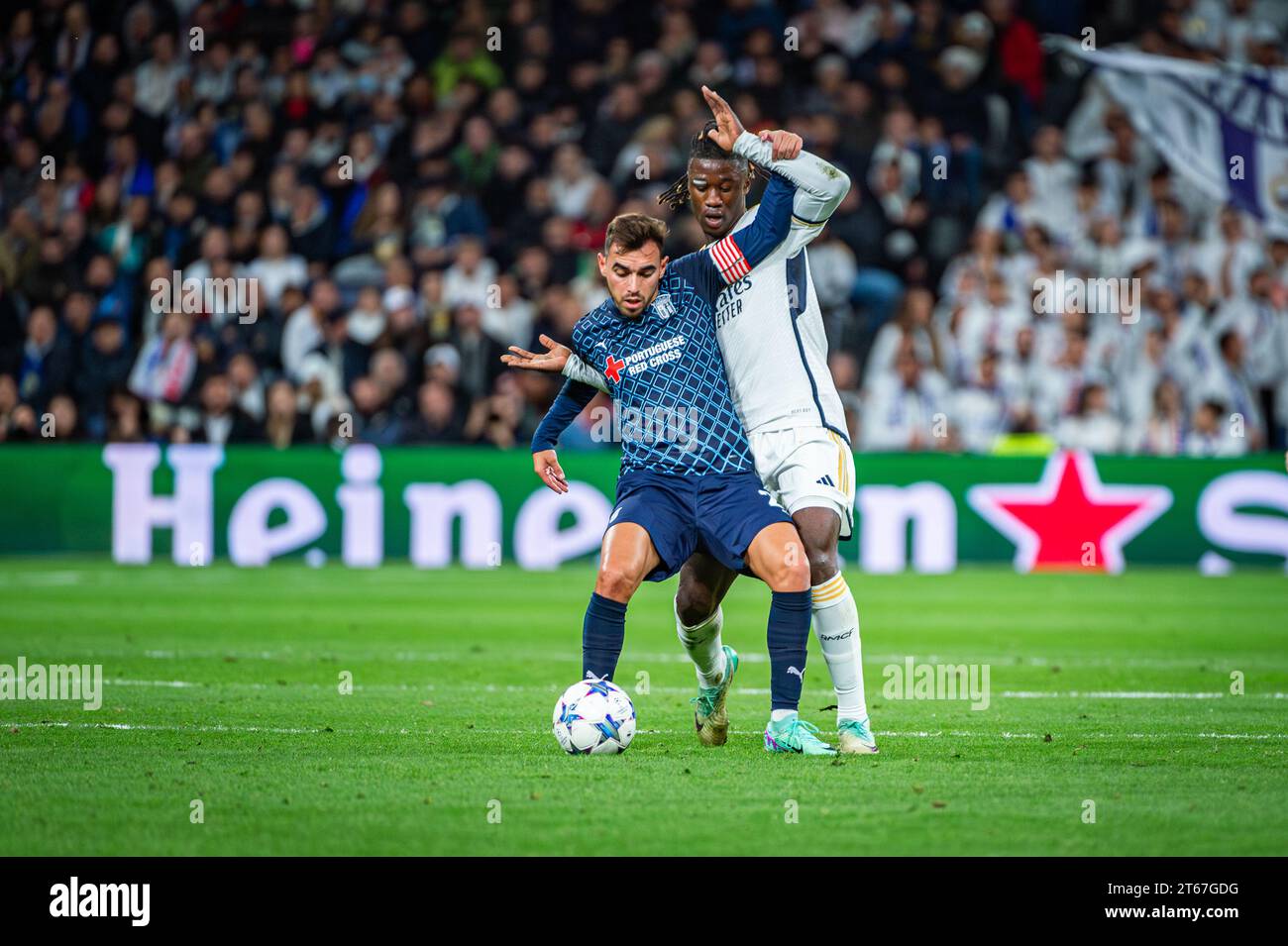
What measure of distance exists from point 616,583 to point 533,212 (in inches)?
558

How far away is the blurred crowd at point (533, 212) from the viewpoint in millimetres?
18734

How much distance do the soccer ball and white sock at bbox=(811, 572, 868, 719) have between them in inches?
33.5

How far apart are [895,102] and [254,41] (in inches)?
306

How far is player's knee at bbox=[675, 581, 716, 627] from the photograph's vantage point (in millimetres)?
7465

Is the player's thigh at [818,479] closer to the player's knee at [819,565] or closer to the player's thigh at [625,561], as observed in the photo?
the player's knee at [819,565]

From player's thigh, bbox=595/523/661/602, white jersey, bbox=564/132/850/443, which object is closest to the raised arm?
white jersey, bbox=564/132/850/443

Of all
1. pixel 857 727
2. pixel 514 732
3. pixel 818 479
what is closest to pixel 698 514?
pixel 818 479

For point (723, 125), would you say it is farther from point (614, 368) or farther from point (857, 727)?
point (857, 727)

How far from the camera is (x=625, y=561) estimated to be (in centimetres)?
705

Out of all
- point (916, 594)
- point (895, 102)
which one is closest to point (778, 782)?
point (916, 594)

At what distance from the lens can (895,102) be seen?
20.7 meters

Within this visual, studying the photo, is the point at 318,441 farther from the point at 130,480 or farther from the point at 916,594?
the point at 916,594
